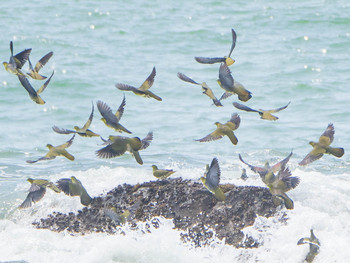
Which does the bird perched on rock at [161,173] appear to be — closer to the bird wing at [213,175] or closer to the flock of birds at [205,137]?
the flock of birds at [205,137]

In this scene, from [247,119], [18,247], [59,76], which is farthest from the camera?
[59,76]

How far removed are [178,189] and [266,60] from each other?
1072 centimetres

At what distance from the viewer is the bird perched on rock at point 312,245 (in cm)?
550

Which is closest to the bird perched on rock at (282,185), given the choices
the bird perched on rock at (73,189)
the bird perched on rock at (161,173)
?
the bird perched on rock at (161,173)

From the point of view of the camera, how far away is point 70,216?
6.52 metres

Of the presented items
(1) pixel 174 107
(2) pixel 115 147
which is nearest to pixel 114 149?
(2) pixel 115 147

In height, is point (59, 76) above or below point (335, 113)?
below

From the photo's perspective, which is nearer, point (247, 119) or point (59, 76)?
point (247, 119)

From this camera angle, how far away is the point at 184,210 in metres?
6.15

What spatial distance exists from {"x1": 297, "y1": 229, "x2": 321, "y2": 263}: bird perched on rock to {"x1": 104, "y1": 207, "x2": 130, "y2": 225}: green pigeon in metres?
1.48

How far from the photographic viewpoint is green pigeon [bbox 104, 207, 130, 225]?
617 cm

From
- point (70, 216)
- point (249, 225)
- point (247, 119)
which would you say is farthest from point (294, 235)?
point (247, 119)

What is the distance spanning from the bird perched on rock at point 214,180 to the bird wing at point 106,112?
809 millimetres

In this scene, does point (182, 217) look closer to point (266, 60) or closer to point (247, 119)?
point (247, 119)
